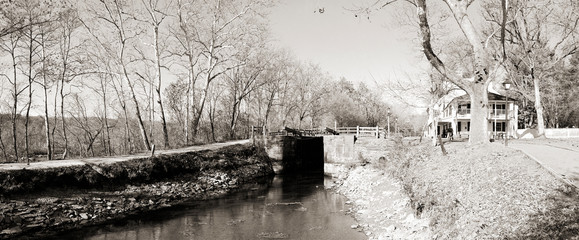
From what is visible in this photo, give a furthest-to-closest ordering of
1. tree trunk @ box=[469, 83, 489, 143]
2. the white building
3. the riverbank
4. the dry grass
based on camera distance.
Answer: the white building, tree trunk @ box=[469, 83, 489, 143], the riverbank, the dry grass

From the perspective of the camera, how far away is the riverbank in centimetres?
614

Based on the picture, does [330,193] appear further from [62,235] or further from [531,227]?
[531,227]

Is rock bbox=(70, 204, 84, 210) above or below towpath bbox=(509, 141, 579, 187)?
below

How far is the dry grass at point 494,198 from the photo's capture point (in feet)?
19.7

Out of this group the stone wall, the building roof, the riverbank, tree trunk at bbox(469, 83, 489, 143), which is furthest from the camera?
the building roof

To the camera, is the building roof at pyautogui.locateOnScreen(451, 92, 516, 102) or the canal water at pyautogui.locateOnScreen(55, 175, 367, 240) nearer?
the canal water at pyautogui.locateOnScreen(55, 175, 367, 240)

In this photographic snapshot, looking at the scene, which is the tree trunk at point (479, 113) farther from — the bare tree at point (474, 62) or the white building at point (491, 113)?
the white building at point (491, 113)

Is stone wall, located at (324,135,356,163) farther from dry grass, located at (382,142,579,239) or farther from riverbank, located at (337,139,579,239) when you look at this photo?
dry grass, located at (382,142,579,239)

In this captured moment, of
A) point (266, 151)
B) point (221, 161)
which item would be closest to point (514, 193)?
point (221, 161)

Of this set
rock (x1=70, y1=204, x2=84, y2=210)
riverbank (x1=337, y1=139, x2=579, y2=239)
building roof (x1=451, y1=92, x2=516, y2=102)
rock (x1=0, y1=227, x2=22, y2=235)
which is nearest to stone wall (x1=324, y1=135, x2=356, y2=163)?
riverbank (x1=337, y1=139, x2=579, y2=239)

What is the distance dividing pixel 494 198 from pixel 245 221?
8.91m

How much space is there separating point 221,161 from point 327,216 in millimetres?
11277

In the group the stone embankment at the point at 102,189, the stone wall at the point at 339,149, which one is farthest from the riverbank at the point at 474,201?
the stone wall at the point at 339,149

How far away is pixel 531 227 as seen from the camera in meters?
5.90
